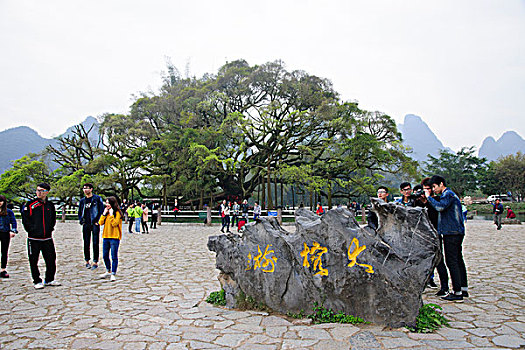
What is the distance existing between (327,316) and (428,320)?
104 cm

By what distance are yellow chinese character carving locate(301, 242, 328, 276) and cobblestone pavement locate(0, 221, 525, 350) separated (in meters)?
0.60

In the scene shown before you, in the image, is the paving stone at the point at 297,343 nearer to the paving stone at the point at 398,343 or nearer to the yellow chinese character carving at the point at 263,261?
the paving stone at the point at 398,343

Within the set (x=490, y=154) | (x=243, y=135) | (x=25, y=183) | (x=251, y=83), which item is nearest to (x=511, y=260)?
(x=243, y=135)

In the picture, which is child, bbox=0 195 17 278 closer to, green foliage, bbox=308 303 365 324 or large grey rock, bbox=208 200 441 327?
large grey rock, bbox=208 200 441 327

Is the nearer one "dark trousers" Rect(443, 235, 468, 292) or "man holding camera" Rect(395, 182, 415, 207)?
"dark trousers" Rect(443, 235, 468, 292)

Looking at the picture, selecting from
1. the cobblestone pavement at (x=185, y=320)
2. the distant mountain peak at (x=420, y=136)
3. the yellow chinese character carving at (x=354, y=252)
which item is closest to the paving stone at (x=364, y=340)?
the cobblestone pavement at (x=185, y=320)

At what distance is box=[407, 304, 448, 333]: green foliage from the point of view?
3506 millimetres

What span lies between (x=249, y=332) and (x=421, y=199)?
3.27m

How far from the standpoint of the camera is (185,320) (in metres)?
4.00

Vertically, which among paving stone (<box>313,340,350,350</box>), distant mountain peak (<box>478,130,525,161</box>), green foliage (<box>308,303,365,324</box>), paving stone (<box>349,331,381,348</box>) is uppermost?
distant mountain peak (<box>478,130,525,161</box>)

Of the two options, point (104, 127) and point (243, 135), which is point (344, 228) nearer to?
point (243, 135)

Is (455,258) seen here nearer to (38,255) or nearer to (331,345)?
(331,345)

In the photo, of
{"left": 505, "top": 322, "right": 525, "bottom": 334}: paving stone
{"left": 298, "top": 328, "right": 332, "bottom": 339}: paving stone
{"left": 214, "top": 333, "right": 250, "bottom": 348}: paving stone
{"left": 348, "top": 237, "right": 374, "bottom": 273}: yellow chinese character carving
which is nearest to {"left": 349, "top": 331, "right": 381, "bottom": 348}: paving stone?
{"left": 298, "top": 328, "right": 332, "bottom": 339}: paving stone

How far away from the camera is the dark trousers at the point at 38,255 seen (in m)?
5.44
